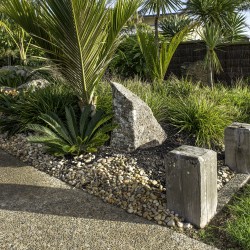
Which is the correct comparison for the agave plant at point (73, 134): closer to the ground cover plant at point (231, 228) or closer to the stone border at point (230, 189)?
the stone border at point (230, 189)

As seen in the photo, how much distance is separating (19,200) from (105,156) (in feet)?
3.98

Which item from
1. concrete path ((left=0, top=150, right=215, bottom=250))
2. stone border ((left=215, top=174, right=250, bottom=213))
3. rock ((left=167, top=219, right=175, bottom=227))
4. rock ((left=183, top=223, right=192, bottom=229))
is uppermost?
concrete path ((left=0, top=150, right=215, bottom=250))

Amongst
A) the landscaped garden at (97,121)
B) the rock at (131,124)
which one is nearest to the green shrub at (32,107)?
the landscaped garden at (97,121)

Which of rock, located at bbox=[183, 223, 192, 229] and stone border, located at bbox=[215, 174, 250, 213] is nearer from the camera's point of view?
rock, located at bbox=[183, 223, 192, 229]

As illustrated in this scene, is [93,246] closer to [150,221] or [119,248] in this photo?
[119,248]

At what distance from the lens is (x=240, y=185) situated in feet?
10.4

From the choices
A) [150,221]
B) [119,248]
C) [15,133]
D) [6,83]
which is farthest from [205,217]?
[6,83]

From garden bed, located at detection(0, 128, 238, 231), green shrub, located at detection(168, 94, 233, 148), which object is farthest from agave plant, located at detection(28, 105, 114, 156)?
green shrub, located at detection(168, 94, 233, 148)

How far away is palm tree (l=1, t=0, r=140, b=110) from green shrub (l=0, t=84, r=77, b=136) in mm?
483

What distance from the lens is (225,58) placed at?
9.06 meters

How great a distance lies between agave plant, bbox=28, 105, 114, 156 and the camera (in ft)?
12.3

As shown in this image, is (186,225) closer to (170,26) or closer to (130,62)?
(130,62)

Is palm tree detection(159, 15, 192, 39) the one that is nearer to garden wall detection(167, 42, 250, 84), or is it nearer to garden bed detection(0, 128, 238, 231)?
garden wall detection(167, 42, 250, 84)

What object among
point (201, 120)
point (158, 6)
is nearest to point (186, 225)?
point (201, 120)
